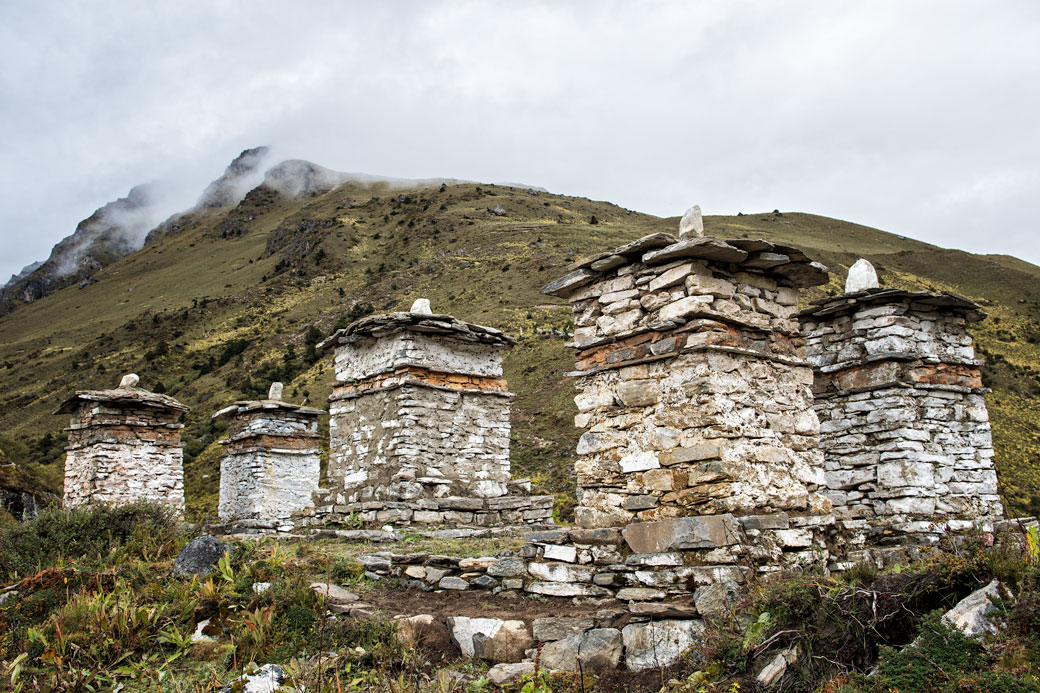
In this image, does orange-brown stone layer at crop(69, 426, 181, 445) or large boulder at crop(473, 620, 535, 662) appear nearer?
large boulder at crop(473, 620, 535, 662)

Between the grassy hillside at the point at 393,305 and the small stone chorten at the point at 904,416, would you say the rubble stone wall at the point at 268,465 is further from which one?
the small stone chorten at the point at 904,416

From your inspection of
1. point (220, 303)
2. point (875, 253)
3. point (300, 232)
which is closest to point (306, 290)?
point (220, 303)

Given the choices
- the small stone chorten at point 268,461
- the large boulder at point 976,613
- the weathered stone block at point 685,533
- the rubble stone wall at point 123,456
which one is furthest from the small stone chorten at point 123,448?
the large boulder at point 976,613

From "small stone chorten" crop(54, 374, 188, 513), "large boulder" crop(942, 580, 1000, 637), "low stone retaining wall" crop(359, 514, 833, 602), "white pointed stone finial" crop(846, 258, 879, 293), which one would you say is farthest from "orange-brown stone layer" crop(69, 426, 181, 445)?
"large boulder" crop(942, 580, 1000, 637)

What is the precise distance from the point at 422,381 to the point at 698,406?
583 cm

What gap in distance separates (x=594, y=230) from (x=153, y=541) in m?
55.1

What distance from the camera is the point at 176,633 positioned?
5.73m

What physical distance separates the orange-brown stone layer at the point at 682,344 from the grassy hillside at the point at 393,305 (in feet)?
41.6

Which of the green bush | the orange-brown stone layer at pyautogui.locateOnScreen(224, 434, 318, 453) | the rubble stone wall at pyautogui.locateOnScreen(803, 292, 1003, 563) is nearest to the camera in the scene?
the green bush

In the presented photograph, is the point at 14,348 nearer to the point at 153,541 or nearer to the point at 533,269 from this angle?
the point at 533,269

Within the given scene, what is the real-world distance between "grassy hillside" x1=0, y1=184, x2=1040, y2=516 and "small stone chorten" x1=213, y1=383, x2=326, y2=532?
4898 mm

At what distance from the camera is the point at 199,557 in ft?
23.0

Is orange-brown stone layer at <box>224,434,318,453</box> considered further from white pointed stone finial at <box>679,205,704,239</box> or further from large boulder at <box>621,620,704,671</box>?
large boulder at <box>621,620,704,671</box>

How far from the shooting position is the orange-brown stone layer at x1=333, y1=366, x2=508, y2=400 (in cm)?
1090
